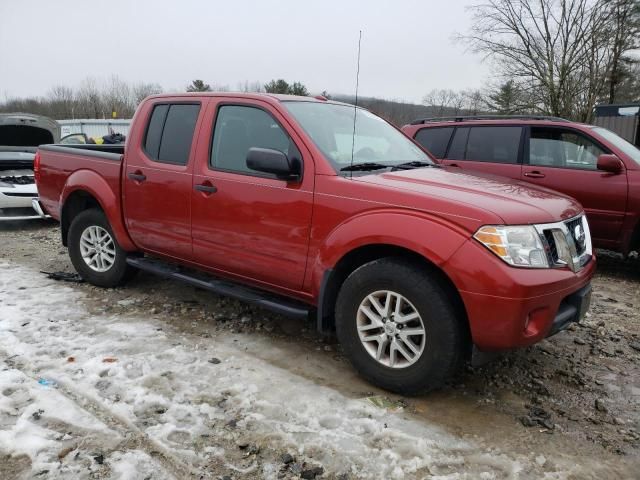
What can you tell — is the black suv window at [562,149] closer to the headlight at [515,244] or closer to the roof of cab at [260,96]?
the roof of cab at [260,96]

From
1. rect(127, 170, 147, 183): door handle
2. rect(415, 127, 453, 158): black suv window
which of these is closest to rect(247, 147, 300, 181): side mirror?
rect(127, 170, 147, 183): door handle

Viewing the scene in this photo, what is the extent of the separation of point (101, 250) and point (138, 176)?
1064 mm

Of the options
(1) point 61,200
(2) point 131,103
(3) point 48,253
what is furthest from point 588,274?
(2) point 131,103

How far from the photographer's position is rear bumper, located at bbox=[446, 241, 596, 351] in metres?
2.70

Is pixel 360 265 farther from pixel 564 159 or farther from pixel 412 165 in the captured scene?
pixel 564 159

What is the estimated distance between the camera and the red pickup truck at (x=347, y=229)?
2.81 metres

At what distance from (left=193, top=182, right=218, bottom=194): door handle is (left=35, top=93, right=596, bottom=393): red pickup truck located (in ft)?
0.04

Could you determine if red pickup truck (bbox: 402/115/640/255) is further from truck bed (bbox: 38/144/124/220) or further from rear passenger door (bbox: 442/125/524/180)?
truck bed (bbox: 38/144/124/220)

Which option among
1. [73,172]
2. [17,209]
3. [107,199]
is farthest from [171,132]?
[17,209]

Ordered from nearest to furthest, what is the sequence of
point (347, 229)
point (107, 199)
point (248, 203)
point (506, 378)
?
1. point (347, 229)
2. point (506, 378)
3. point (248, 203)
4. point (107, 199)

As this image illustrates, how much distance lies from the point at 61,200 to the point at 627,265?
6.76 metres

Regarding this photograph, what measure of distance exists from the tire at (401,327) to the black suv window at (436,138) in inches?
172

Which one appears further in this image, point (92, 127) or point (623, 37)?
point (92, 127)

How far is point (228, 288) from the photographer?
393 centimetres
